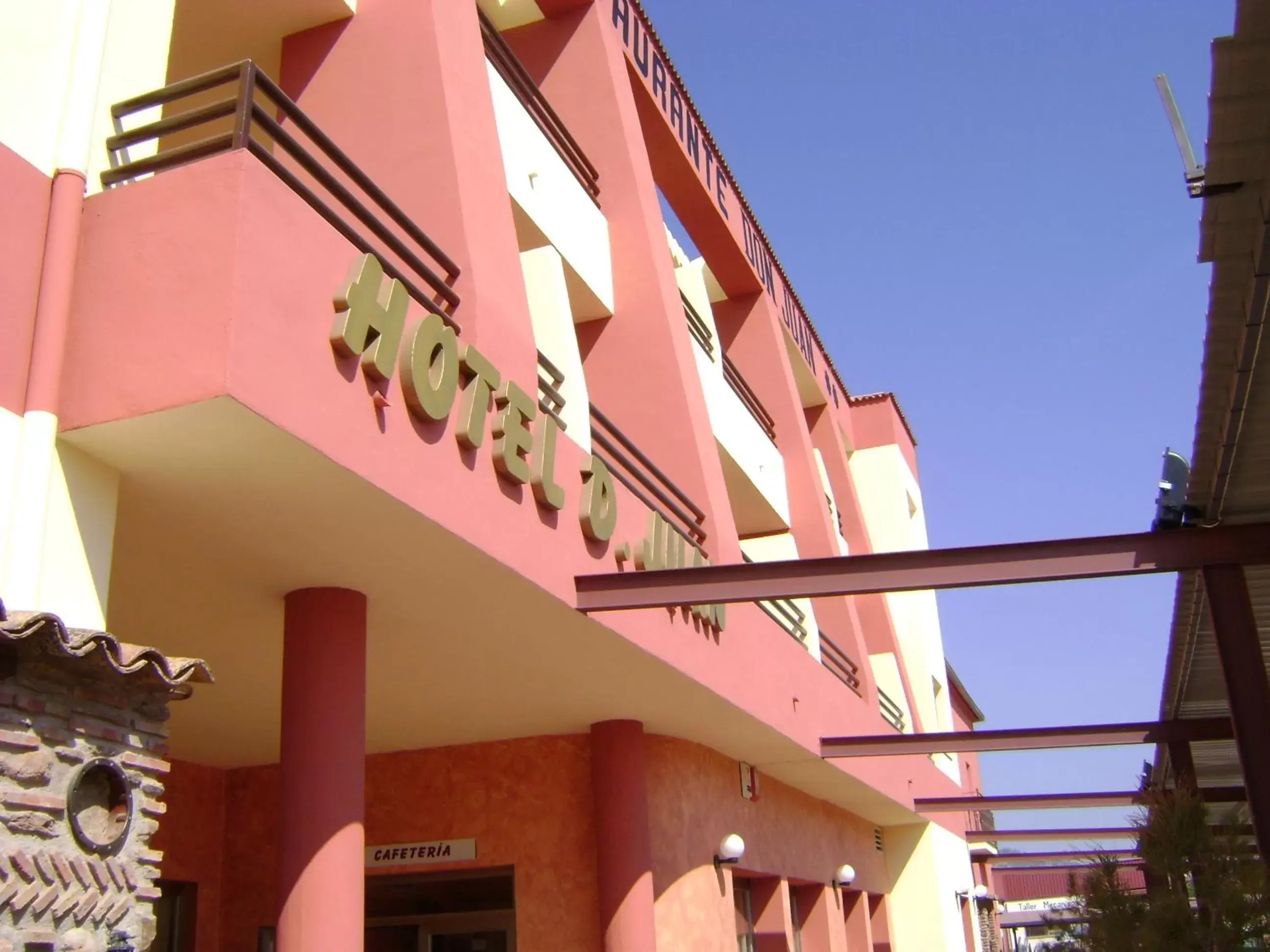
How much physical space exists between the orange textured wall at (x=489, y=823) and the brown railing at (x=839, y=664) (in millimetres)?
6080

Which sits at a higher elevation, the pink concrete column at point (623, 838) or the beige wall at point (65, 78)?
the beige wall at point (65, 78)

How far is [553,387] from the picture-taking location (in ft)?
34.9

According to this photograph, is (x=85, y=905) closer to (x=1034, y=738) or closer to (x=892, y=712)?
(x=1034, y=738)

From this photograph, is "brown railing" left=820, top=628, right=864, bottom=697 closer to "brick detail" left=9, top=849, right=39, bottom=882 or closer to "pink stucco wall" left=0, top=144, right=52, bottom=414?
"pink stucco wall" left=0, top=144, right=52, bottom=414

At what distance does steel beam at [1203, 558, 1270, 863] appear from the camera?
342 inches

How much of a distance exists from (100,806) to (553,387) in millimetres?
5847

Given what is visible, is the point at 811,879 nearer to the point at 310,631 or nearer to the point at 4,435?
the point at 310,631

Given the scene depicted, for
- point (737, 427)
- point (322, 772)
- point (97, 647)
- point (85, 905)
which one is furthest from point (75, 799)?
point (737, 427)

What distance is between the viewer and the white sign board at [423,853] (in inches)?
492

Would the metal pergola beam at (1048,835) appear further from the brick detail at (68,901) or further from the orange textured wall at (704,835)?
the brick detail at (68,901)

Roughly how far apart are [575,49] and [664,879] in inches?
348

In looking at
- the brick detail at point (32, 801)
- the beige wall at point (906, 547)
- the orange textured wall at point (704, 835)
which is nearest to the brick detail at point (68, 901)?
the brick detail at point (32, 801)

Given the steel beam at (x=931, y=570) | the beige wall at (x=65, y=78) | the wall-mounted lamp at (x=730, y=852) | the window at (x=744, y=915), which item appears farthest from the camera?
the window at (x=744, y=915)

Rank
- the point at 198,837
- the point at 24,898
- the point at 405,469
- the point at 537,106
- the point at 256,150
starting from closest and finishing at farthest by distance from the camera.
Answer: the point at 24,898
the point at 256,150
the point at 405,469
the point at 198,837
the point at 537,106
